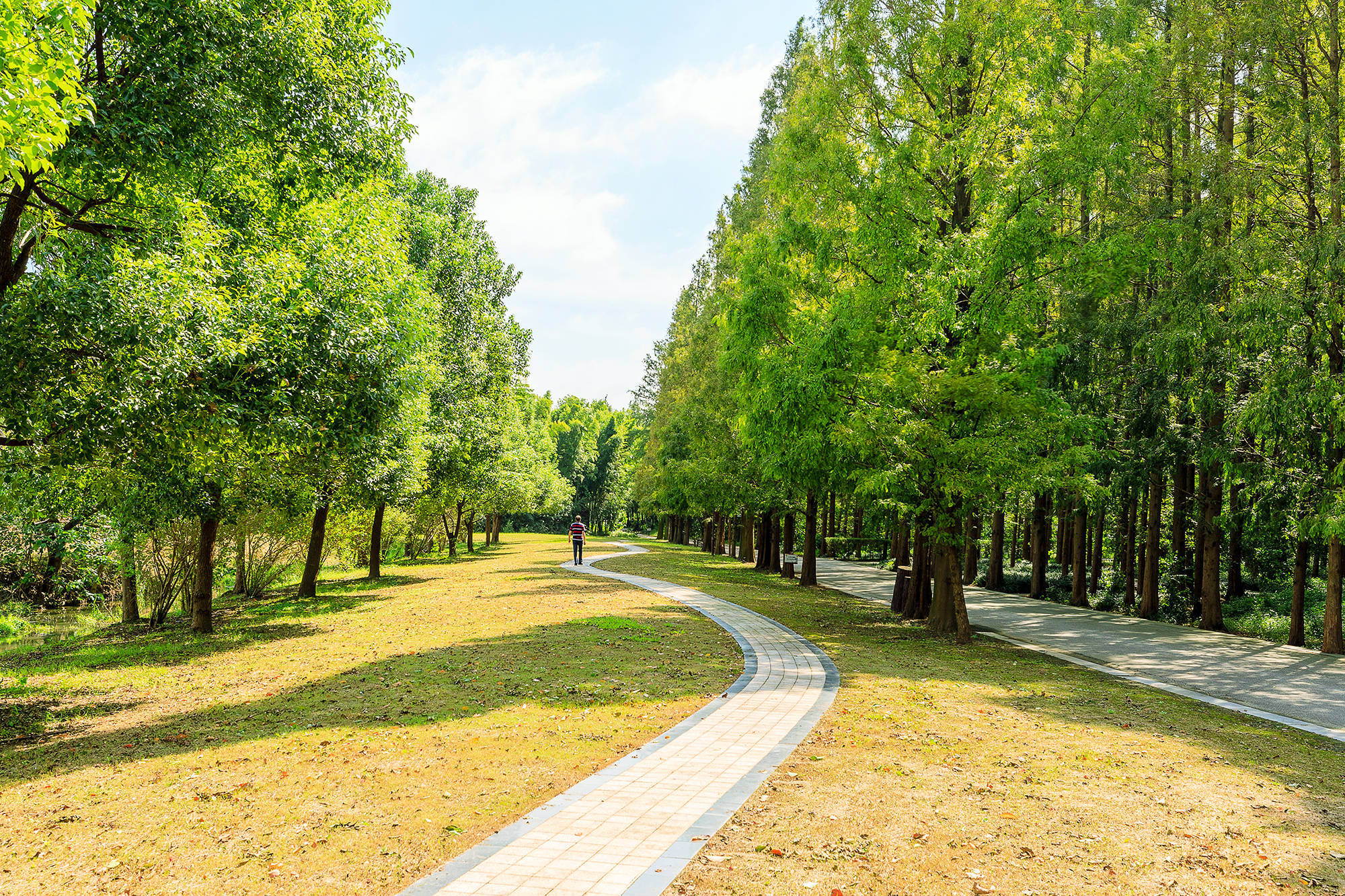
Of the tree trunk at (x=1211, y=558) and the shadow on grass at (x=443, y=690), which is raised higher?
Answer: the tree trunk at (x=1211, y=558)

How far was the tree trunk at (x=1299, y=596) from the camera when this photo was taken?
52.0 feet

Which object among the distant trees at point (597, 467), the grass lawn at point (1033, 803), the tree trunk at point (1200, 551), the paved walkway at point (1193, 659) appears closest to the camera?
the grass lawn at point (1033, 803)

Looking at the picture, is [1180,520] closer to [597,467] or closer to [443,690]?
[443,690]

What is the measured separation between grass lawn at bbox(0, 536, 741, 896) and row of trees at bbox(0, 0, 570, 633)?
2.67 m

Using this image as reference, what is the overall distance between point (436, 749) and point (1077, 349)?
18.5 meters

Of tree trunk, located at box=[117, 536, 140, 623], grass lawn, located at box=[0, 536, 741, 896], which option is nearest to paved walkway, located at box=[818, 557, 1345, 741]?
grass lawn, located at box=[0, 536, 741, 896]

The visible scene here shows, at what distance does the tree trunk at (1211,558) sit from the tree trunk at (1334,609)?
3.06 metres

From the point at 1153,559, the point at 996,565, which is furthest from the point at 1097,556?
the point at 1153,559

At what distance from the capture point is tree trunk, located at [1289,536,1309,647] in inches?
624

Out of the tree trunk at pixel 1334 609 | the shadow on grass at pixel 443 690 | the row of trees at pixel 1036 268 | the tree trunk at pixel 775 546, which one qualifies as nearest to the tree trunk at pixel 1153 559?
the row of trees at pixel 1036 268

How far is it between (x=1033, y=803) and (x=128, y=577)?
18412 mm

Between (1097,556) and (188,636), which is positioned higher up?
(1097,556)

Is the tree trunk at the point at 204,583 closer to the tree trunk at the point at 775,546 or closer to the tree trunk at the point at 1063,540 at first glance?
the tree trunk at the point at 775,546

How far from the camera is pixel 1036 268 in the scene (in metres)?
13.4
